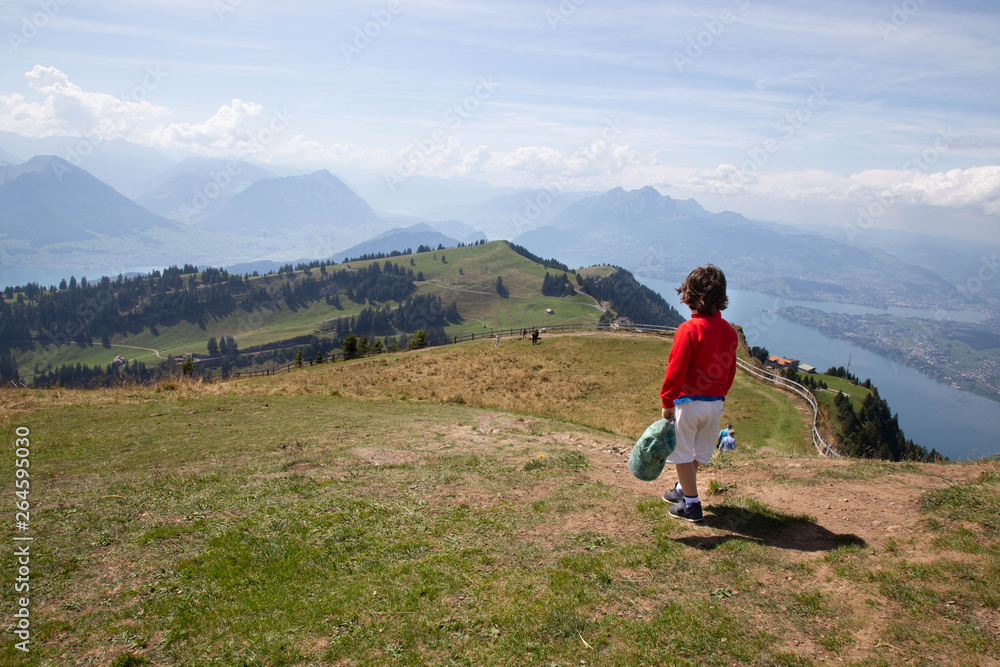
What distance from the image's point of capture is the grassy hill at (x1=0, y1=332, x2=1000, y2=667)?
4.79 m

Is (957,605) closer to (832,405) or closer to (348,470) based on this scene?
(348,470)

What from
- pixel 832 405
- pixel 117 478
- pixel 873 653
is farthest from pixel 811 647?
pixel 832 405

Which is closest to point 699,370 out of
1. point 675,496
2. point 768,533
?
point 675,496

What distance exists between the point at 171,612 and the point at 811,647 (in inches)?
279

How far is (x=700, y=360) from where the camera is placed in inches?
261

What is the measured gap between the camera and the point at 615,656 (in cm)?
459

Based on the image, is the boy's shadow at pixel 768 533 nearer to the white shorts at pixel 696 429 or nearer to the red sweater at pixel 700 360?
the white shorts at pixel 696 429

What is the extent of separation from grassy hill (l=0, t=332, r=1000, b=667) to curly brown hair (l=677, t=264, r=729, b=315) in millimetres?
3313

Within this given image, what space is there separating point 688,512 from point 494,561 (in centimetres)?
312

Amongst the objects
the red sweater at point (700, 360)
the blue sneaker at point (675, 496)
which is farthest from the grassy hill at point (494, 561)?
the red sweater at point (700, 360)

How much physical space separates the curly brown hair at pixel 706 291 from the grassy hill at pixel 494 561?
10.9 feet
